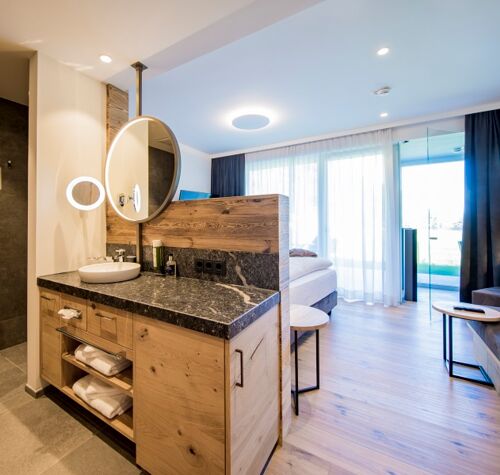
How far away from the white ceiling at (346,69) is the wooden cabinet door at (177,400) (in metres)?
2.19

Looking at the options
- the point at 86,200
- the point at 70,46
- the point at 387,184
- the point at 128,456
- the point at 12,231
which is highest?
the point at 70,46

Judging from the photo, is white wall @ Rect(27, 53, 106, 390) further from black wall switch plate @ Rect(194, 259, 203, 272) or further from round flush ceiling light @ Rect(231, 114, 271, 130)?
round flush ceiling light @ Rect(231, 114, 271, 130)

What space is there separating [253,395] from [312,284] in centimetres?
166

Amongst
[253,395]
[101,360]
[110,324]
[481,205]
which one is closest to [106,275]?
[110,324]

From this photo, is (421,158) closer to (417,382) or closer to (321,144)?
(321,144)

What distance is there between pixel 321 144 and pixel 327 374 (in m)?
3.48

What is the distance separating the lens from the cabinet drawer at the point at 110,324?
115 cm

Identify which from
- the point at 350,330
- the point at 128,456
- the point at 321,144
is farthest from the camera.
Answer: the point at 321,144

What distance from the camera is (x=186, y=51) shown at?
1.69m

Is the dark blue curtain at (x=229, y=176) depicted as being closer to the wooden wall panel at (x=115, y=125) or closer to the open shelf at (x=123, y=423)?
the wooden wall panel at (x=115, y=125)

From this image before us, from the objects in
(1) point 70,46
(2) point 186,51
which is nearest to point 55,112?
(1) point 70,46

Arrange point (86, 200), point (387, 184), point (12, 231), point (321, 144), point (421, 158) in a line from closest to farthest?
point (86, 200), point (12, 231), point (387, 184), point (321, 144), point (421, 158)

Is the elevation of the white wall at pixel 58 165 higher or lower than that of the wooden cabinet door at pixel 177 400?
higher

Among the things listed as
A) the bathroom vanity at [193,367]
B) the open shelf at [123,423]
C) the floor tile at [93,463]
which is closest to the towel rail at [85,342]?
the bathroom vanity at [193,367]
